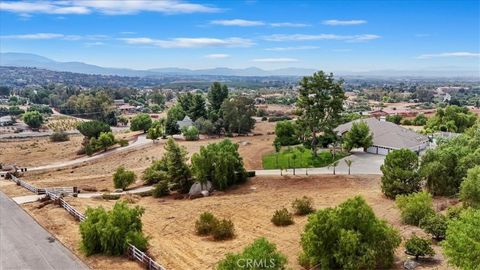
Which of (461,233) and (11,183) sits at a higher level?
(461,233)

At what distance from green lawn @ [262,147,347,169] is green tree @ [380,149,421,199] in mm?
14307

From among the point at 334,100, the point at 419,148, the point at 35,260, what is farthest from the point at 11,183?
the point at 419,148

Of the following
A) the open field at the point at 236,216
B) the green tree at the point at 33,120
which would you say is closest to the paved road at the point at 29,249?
the open field at the point at 236,216

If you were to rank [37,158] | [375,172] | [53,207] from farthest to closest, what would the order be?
[37,158] → [375,172] → [53,207]

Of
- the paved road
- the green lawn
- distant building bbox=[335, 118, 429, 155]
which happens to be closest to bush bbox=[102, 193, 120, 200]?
the paved road

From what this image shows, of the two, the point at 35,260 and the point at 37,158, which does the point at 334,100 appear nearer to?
the point at 35,260

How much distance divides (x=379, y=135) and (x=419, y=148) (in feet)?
15.8

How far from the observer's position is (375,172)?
44.0 metres

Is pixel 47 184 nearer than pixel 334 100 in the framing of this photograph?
Yes

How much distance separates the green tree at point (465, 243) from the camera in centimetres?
1584

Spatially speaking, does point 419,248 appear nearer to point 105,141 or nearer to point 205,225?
point 205,225

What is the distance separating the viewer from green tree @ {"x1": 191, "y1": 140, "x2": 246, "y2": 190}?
40.5m

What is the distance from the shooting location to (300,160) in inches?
1976

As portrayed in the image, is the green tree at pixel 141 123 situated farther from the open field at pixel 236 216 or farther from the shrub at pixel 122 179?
the open field at pixel 236 216
